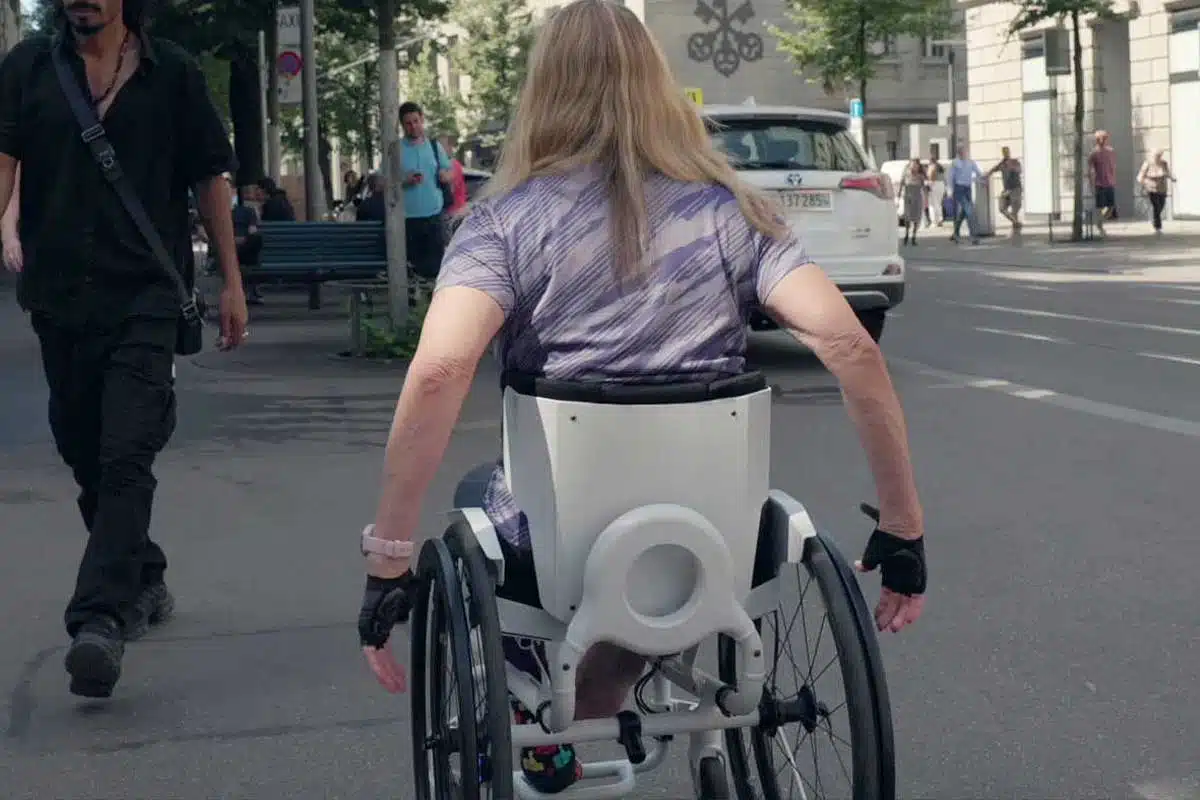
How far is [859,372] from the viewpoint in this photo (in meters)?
3.30

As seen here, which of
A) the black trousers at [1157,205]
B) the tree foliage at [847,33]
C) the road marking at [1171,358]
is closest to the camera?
the road marking at [1171,358]

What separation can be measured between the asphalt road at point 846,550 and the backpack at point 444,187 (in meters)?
6.04

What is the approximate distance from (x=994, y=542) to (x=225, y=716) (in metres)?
3.14

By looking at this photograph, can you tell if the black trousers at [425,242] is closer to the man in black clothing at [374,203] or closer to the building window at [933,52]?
the man in black clothing at [374,203]

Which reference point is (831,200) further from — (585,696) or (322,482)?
(585,696)

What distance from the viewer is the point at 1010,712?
5.18m

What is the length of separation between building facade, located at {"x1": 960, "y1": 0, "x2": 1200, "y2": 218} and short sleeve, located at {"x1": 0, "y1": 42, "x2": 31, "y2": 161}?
31.8 m

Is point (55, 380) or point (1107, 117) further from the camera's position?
point (1107, 117)

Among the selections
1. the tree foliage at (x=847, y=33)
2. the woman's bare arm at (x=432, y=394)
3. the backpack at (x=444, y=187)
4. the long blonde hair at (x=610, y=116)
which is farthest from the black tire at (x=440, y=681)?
the tree foliage at (x=847, y=33)

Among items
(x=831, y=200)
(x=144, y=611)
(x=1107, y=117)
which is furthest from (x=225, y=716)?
(x=1107, y=117)

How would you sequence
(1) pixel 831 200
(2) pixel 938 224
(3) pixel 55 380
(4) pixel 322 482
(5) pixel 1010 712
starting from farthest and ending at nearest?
(2) pixel 938 224, (1) pixel 831 200, (4) pixel 322 482, (3) pixel 55 380, (5) pixel 1010 712

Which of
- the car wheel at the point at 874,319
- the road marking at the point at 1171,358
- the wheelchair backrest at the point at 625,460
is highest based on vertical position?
the wheelchair backrest at the point at 625,460

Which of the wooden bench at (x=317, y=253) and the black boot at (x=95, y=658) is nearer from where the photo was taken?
the black boot at (x=95, y=658)

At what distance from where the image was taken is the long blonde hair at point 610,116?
3.41 metres
